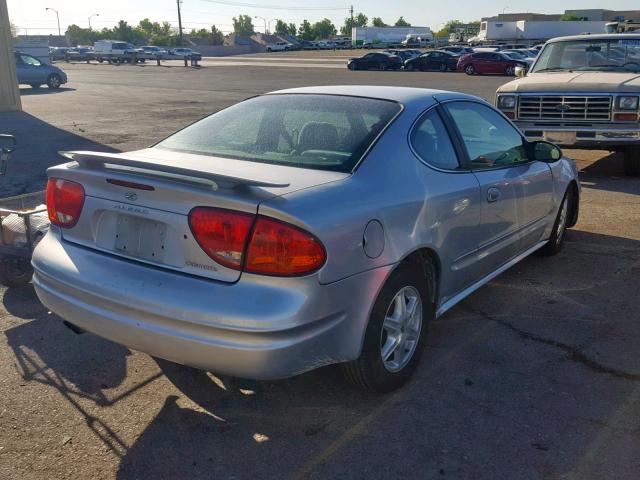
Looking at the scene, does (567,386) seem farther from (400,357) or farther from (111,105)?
(111,105)

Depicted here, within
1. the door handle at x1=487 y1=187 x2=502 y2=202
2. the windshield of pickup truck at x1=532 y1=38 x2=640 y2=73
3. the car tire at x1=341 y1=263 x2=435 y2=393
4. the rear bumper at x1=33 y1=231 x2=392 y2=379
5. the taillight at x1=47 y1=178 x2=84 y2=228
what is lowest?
the car tire at x1=341 y1=263 x2=435 y2=393

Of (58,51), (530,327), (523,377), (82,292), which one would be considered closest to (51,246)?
(82,292)

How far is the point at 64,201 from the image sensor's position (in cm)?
371

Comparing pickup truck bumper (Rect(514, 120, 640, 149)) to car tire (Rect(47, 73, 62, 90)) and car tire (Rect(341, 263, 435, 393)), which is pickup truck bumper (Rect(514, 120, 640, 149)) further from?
car tire (Rect(47, 73, 62, 90))

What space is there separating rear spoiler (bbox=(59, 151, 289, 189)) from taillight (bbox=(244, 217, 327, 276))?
0.66 ft

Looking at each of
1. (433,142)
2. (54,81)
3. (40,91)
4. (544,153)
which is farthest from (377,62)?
(433,142)

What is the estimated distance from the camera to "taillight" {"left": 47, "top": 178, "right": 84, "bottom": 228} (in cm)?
363

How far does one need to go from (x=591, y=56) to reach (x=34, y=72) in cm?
2704

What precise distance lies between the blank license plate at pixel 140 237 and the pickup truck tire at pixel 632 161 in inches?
331

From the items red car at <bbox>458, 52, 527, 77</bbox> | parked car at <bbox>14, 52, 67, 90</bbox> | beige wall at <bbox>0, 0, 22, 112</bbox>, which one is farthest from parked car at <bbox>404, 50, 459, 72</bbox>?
beige wall at <bbox>0, 0, 22, 112</bbox>

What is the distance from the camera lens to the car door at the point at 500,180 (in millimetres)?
4555

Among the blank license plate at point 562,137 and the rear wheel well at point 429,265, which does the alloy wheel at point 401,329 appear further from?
the blank license plate at point 562,137

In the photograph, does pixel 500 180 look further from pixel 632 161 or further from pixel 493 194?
pixel 632 161

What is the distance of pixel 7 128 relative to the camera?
55.3ft
